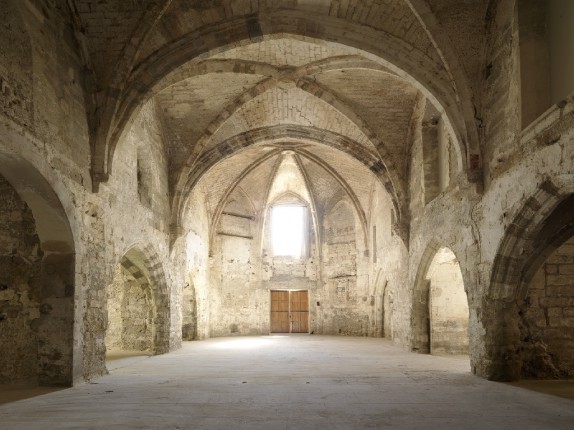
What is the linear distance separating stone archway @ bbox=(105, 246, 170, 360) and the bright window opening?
24.9ft

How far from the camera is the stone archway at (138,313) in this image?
11438mm

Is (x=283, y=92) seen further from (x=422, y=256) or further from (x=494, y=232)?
(x=494, y=232)

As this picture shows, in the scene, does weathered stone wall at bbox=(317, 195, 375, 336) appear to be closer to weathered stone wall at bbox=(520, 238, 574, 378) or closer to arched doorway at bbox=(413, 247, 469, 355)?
arched doorway at bbox=(413, 247, 469, 355)

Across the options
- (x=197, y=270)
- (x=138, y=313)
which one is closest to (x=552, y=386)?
(x=138, y=313)

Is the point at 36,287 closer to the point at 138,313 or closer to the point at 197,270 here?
the point at 138,313

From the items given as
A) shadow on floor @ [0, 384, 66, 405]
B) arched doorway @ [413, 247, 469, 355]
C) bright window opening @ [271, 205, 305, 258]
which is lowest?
shadow on floor @ [0, 384, 66, 405]

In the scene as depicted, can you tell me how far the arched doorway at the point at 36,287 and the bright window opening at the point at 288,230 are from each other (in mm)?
12489

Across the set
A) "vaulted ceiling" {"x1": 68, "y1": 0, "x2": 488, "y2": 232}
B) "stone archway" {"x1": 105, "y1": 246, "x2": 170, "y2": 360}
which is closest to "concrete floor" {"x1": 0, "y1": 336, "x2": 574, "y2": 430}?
"stone archway" {"x1": 105, "y1": 246, "x2": 170, "y2": 360}

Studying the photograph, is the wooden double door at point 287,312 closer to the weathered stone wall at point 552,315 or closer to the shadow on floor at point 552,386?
the weathered stone wall at point 552,315

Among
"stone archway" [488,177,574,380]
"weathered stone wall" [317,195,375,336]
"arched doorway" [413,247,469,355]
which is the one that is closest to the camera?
"stone archway" [488,177,574,380]

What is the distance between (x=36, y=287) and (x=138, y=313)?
541 centimetres

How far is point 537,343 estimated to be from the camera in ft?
24.0

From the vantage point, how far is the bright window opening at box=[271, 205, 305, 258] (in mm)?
19250

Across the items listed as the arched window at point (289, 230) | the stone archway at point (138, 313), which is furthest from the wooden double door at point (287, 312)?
the stone archway at point (138, 313)
